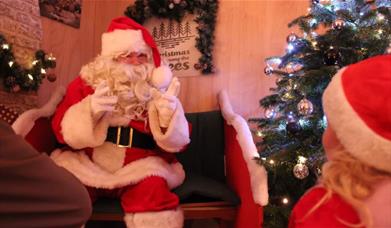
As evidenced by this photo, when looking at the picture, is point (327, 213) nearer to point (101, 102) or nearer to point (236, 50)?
point (101, 102)

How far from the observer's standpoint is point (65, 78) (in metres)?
2.62

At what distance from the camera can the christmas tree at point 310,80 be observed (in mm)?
1533

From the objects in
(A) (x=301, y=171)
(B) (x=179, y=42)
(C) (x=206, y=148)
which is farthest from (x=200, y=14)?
(A) (x=301, y=171)

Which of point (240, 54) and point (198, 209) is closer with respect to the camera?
point (198, 209)

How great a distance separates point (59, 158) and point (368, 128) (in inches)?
56.4

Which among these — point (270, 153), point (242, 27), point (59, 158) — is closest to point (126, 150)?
point (59, 158)

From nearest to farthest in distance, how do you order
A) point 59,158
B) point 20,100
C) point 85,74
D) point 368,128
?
point 368,128
point 59,158
point 85,74
point 20,100

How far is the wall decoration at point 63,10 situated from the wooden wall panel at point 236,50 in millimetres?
38

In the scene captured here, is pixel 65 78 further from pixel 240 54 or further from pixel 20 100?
pixel 240 54

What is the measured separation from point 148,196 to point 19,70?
917 mm

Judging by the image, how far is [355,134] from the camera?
791mm

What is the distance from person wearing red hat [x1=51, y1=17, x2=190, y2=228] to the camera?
171 centimetres

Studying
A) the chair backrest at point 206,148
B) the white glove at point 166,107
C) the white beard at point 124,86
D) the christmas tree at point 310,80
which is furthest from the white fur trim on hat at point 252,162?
the white beard at point 124,86

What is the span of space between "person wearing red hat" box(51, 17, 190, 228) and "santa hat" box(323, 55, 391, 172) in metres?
1.01
